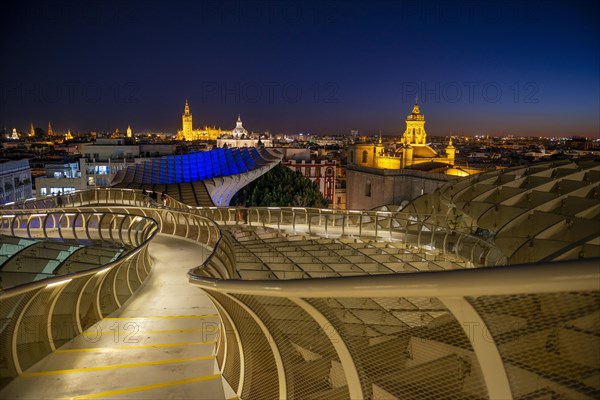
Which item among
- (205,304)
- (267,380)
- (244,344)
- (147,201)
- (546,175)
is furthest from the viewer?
(147,201)

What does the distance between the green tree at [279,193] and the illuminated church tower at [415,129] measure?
3321 centimetres

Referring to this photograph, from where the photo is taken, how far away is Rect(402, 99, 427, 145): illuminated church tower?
7631cm

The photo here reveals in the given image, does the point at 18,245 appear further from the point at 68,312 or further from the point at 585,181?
the point at 585,181

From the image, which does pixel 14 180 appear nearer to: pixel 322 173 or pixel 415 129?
pixel 322 173

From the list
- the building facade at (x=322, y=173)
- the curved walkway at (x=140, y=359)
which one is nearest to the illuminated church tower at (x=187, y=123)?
the building facade at (x=322, y=173)

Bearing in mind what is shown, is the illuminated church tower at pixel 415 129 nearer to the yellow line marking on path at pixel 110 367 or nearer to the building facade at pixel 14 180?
the building facade at pixel 14 180

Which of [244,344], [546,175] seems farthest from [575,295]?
[546,175]

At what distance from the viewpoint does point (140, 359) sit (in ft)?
16.8

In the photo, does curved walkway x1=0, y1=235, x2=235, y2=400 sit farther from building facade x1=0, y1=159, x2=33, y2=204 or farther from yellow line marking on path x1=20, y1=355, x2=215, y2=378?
building facade x1=0, y1=159, x2=33, y2=204

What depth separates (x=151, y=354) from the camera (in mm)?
5246

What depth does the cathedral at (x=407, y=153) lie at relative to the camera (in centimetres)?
6300

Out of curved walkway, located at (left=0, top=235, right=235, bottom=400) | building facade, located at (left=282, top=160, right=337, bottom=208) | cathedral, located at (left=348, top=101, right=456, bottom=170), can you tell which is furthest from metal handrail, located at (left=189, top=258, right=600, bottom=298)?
building facade, located at (left=282, top=160, right=337, bottom=208)

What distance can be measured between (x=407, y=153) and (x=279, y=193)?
2685cm

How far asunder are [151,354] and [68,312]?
1.22 meters
